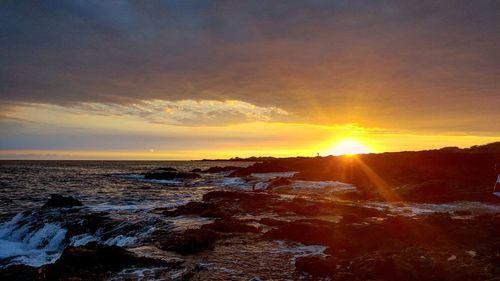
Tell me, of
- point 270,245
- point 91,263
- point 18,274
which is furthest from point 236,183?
point 91,263

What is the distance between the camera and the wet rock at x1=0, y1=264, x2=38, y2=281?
12453 mm

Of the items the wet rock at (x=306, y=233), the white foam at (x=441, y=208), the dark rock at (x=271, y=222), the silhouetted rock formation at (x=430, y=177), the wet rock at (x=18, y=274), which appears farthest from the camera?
the silhouetted rock formation at (x=430, y=177)

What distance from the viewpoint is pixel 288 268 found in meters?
12.9

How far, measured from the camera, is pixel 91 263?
497 inches

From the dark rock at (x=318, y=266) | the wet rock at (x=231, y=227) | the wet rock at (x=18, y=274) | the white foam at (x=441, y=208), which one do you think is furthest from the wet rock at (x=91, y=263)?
the white foam at (x=441, y=208)

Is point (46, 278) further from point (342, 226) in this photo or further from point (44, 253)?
point (342, 226)

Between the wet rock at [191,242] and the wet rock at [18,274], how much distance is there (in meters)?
4.60

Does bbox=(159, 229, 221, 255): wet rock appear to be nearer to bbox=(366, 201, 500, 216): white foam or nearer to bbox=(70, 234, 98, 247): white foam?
bbox=(70, 234, 98, 247): white foam

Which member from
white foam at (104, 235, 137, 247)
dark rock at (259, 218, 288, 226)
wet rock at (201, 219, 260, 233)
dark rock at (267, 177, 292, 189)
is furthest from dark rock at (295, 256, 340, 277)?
dark rock at (267, 177, 292, 189)

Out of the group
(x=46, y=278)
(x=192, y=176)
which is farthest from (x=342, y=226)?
(x=192, y=176)

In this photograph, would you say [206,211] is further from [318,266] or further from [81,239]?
[318,266]

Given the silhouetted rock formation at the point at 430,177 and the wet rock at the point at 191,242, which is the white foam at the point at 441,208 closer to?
the silhouetted rock formation at the point at 430,177

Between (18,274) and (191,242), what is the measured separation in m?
5.93

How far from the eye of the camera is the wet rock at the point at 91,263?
38.1ft
